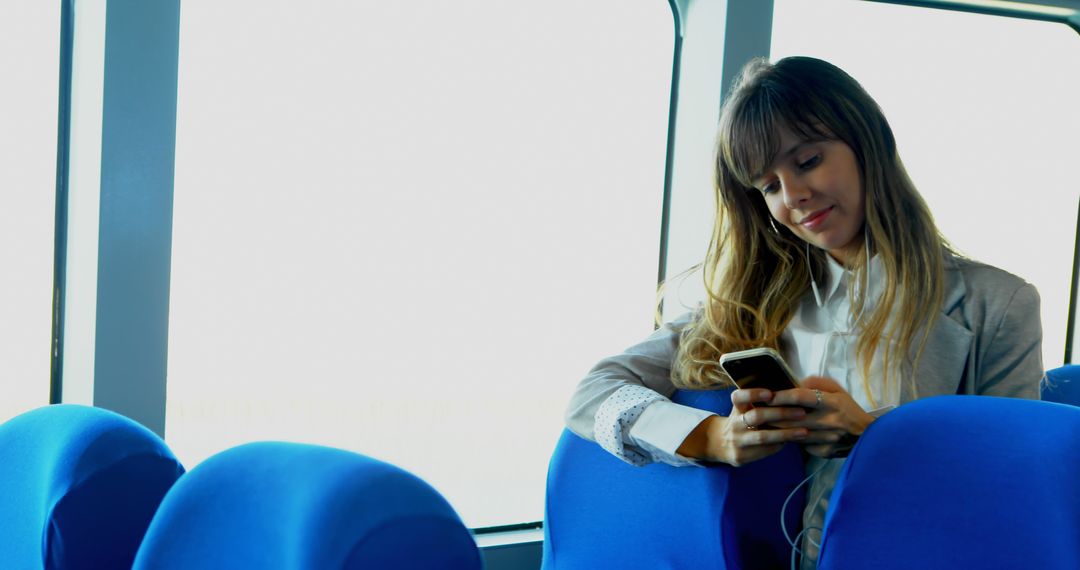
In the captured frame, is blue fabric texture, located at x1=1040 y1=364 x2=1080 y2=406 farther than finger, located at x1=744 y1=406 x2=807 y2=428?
Yes

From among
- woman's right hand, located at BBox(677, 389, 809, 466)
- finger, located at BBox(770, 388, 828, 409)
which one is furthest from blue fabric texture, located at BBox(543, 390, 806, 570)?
finger, located at BBox(770, 388, 828, 409)

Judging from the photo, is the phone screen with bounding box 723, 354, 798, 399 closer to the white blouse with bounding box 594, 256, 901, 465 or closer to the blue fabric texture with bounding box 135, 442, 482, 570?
the white blouse with bounding box 594, 256, 901, 465

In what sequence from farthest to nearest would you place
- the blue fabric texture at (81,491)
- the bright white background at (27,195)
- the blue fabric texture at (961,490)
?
1. the bright white background at (27,195)
2. the blue fabric texture at (81,491)
3. the blue fabric texture at (961,490)

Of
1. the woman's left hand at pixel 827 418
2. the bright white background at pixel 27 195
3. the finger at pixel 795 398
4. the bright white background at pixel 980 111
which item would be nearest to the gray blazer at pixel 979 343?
the woman's left hand at pixel 827 418

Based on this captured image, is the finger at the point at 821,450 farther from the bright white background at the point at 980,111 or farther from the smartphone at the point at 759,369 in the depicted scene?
the bright white background at the point at 980,111

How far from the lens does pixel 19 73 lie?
96.3 inches

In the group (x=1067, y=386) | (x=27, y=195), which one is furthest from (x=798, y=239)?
(x=27, y=195)

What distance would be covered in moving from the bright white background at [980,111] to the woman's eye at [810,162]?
1451mm

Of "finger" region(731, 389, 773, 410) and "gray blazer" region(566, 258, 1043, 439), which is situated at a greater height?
"gray blazer" region(566, 258, 1043, 439)

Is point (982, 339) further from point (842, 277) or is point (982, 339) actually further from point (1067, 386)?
point (1067, 386)

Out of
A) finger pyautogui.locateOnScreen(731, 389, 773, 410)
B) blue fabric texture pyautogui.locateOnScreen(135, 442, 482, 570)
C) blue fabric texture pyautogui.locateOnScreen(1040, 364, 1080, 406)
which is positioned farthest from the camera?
blue fabric texture pyautogui.locateOnScreen(1040, 364, 1080, 406)

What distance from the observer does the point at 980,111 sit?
365 cm

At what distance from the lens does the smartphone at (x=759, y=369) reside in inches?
61.3

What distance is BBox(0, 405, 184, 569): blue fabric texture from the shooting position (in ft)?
4.96
